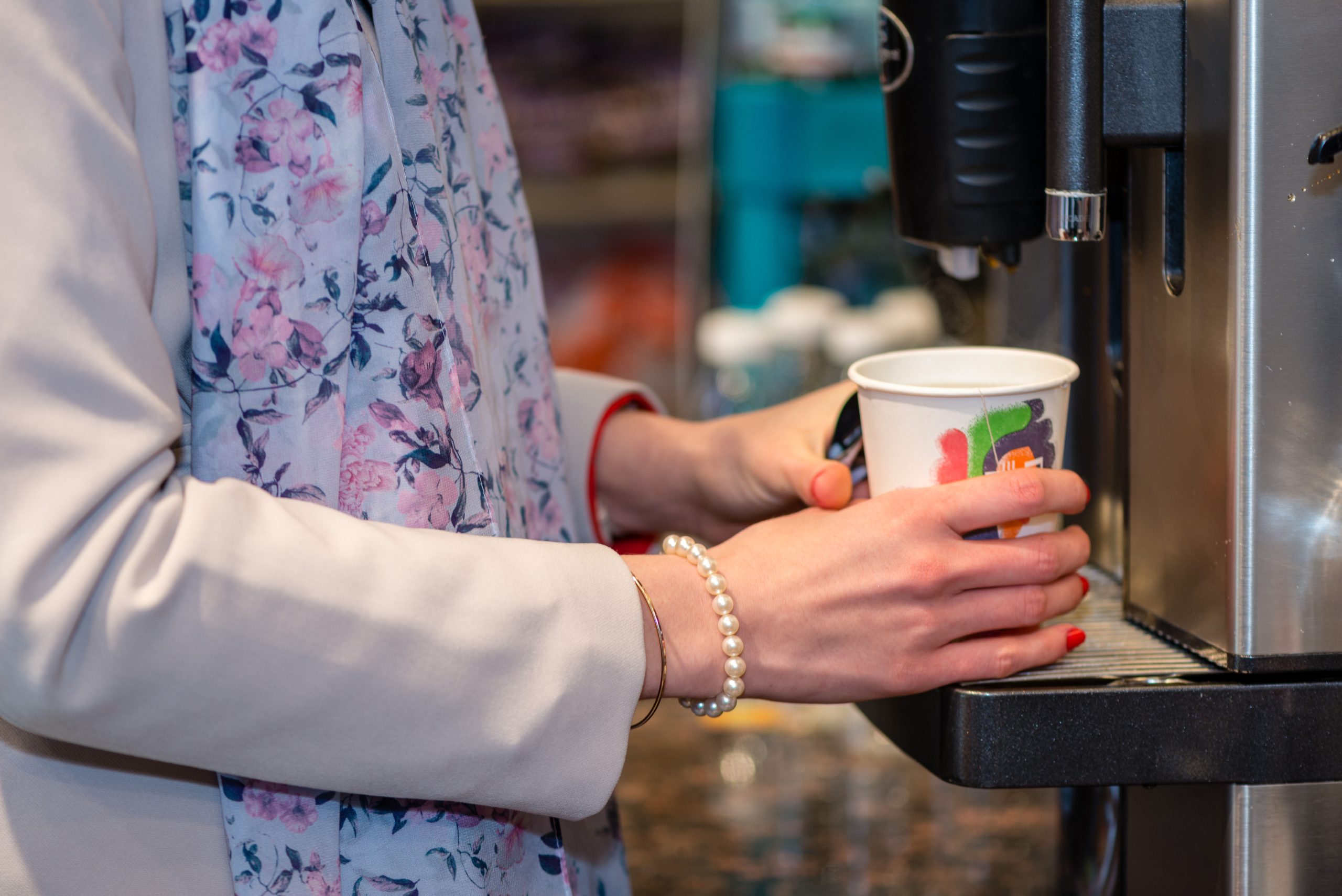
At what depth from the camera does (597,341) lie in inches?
122

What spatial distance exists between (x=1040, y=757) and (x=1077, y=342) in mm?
327

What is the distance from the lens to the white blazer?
488 mm

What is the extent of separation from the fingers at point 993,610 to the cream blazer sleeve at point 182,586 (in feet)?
0.58

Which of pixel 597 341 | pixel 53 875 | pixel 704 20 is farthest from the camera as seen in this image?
pixel 597 341

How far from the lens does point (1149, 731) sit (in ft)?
2.10

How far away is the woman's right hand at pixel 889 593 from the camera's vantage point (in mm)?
654

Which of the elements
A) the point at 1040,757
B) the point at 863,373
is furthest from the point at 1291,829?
the point at 863,373

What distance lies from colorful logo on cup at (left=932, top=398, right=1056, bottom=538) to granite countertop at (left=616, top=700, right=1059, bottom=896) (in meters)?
0.33

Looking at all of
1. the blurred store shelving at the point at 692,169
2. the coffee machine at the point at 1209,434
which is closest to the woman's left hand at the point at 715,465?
the coffee machine at the point at 1209,434

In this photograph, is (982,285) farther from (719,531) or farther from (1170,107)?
(1170,107)

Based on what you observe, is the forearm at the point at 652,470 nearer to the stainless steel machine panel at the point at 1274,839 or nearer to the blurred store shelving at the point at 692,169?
the stainless steel machine panel at the point at 1274,839

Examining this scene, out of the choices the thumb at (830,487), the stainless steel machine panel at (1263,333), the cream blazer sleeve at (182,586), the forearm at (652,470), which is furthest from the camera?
the forearm at (652,470)

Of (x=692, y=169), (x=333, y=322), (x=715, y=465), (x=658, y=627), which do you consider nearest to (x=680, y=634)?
(x=658, y=627)

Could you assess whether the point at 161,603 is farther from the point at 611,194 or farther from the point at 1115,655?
the point at 611,194
